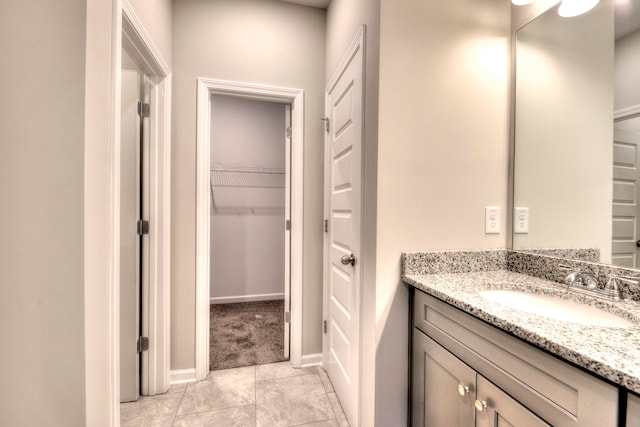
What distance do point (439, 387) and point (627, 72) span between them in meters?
1.28

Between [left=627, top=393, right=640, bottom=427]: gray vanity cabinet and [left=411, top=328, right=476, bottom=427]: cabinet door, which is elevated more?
[left=627, top=393, right=640, bottom=427]: gray vanity cabinet

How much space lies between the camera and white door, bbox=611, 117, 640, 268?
0.90 meters

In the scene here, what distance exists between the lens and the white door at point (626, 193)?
0.90 meters

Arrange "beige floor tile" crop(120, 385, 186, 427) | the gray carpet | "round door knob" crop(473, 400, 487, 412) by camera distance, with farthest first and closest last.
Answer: the gray carpet → "beige floor tile" crop(120, 385, 186, 427) → "round door knob" crop(473, 400, 487, 412)

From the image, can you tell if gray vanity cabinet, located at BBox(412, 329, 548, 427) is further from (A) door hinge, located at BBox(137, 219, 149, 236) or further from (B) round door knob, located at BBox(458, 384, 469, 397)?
(A) door hinge, located at BBox(137, 219, 149, 236)

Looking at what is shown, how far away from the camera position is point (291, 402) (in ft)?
5.30

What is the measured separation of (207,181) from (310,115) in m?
0.90

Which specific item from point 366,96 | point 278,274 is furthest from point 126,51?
point 278,274

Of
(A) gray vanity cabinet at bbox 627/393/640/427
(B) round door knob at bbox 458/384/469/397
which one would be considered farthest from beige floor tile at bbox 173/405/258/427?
(A) gray vanity cabinet at bbox 627/393/640/427

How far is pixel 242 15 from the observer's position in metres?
1.91

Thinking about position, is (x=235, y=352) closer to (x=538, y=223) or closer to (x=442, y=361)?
(x=442, y=361)

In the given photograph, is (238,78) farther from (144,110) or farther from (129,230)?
(129,230)

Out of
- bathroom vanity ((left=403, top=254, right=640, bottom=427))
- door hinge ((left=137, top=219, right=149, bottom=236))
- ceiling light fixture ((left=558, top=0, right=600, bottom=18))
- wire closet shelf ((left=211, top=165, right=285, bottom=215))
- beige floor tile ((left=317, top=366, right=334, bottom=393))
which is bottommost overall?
beige floor tile ((left=317, top=366, right=334, bottom=393))

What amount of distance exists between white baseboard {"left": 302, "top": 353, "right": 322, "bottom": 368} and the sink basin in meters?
1.46
